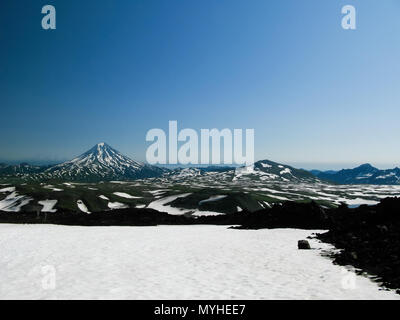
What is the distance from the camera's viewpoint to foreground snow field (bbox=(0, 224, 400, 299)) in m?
12.0

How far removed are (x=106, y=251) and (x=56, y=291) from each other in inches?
353

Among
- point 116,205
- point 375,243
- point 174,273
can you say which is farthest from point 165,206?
point 174,273

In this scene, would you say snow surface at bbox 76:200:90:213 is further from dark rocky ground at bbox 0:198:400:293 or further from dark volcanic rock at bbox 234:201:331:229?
dark volcanic rock at bbox 234:201:331:229

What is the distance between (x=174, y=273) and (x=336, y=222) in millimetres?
24580

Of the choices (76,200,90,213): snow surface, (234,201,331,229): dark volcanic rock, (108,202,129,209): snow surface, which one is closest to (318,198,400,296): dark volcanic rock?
(234,201,331,229): dark volcanic rock

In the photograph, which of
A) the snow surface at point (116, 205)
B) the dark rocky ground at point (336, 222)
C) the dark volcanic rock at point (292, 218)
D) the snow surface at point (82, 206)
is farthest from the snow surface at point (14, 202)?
the dark volcanic rock at point (292, 218)

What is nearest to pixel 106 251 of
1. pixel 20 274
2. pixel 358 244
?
pixel 20 274

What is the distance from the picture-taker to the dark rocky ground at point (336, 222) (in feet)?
53.5

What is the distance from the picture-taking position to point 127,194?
182625 mm

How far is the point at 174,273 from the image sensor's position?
15086 mm

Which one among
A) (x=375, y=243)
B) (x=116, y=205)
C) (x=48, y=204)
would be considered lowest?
(x=116, y=205)

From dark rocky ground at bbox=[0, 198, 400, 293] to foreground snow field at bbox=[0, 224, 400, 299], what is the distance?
1.76 m

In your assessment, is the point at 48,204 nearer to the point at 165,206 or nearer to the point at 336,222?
the point at 165,206
